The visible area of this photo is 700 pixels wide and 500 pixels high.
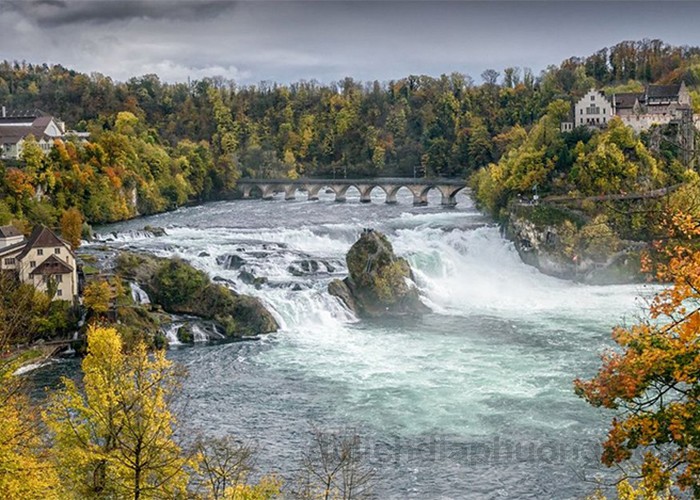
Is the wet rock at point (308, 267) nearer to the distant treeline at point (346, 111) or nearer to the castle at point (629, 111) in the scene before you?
the castle at point (629, 111)

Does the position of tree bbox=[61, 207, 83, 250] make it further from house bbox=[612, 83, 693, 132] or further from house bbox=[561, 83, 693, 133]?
house bbox=[612, 83, 693, 132]

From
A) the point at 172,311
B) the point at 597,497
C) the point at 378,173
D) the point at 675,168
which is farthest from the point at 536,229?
the point at 378,173

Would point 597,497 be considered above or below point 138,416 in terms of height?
below

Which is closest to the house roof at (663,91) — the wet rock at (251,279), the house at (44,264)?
the wet rock at (251,279)

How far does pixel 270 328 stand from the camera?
37.2m

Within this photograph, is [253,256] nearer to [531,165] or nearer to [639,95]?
[531,165]

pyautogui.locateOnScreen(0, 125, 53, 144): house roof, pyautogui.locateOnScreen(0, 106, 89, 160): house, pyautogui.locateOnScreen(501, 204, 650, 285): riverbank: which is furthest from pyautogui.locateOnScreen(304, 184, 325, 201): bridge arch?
pyautogui.locateOnScreen(501, 204, 650, 285): riverbank

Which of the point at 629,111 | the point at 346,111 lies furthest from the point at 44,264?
the point at 346,111

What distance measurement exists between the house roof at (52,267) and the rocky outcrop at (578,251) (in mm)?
28513

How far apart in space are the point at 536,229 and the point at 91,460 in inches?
1602

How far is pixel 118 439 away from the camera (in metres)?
13.6

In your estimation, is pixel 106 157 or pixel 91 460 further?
pixel 106 157

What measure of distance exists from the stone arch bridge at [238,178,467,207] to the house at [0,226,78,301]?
4795cm

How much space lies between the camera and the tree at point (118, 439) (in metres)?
13.5
